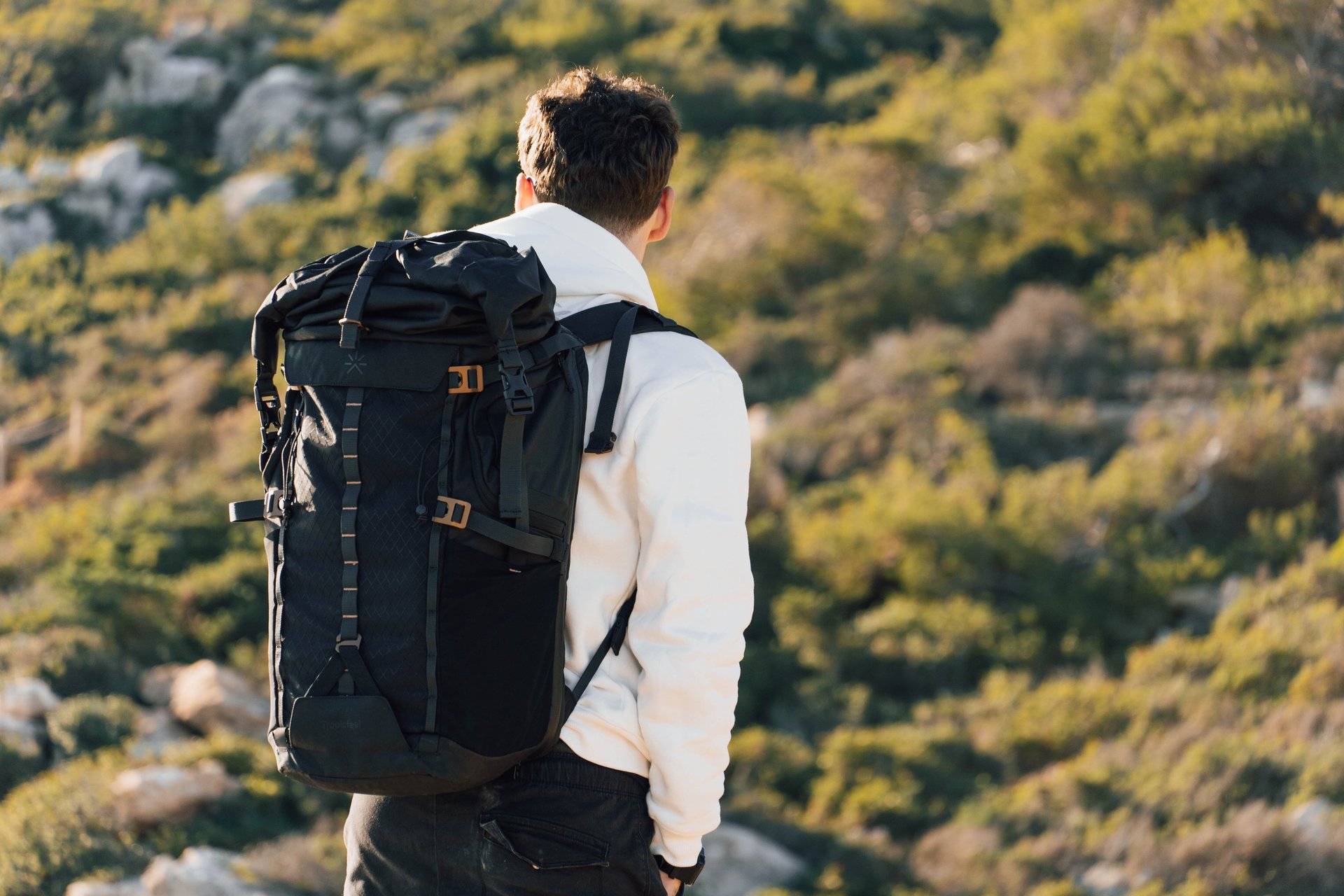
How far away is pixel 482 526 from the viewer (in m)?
1.45

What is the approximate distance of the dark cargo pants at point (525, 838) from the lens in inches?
60.4

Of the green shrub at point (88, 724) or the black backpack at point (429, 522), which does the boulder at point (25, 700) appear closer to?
the green shrub at point (88, 724)

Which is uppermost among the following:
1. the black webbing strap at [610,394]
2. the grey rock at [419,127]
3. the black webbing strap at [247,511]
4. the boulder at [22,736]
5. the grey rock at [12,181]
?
the black webbing strap at [610,394]

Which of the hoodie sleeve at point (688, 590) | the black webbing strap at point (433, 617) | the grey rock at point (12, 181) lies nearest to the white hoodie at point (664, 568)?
the hoodie sleeve at point (688, 590)

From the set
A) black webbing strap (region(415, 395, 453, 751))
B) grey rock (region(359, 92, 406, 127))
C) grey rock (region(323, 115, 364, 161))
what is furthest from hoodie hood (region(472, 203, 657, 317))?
grey rock (region(359, 92, 406, 127))

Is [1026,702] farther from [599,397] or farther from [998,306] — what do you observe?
[998,306]

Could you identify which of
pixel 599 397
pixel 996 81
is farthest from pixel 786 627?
pixel 996 81

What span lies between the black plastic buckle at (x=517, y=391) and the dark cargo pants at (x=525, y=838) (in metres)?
0.48

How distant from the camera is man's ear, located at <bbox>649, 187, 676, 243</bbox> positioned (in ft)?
5.88

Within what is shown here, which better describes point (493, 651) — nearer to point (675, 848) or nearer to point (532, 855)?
point (532, 855)

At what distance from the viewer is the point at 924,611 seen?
8.02 m

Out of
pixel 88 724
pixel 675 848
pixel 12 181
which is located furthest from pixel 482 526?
pixel 12 181

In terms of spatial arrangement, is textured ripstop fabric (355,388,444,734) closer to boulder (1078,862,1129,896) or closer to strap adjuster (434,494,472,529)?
A: strap adjuster (434,494,472,529)

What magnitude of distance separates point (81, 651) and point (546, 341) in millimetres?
5843
